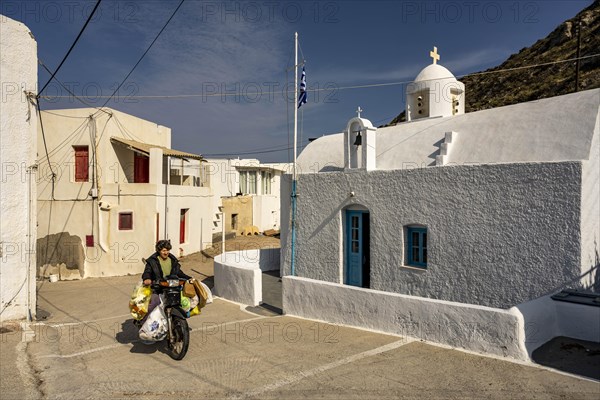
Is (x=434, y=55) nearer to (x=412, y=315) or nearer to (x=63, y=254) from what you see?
(x=412, y=315)

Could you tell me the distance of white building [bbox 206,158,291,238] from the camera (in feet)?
96.9

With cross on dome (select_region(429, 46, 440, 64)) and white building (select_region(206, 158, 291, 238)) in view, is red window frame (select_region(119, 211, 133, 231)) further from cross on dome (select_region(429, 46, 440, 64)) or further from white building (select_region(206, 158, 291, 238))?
cross on dome (select_region(429, 46, 440, 64))

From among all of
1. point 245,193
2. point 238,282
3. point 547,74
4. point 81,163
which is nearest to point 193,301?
point 238,282

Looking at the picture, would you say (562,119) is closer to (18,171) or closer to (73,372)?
(73,372)

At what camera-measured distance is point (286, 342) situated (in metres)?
7.71

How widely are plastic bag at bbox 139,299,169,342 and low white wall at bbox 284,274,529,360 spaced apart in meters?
3.35

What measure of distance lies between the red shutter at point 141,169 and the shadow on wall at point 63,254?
3.56 meters

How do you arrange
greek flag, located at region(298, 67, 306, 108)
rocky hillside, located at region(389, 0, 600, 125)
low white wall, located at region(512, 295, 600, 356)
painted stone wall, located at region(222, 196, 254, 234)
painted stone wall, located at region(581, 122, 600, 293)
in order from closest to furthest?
low white wall, located at region(512, 295, 600, 356) → painted stone wall, located at region(581, 122, 600, 293) → greek flag, located at region(298, 67, 306, 108) → painted stone wall, located at region(222, 196, 254, 234) → rocky hillside, located at region(389, 0, 600, 125)

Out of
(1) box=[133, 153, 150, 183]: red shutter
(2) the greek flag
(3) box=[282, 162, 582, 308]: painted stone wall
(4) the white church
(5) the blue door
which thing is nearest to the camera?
(4) the white church

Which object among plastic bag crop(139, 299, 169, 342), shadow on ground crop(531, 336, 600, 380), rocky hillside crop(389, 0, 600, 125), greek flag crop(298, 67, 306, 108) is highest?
rocky hillside crop(389, 0, 600, 125)

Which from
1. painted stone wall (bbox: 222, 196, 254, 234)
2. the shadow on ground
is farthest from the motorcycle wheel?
painted stone wall (bbox: 222, 196, 254, 234)

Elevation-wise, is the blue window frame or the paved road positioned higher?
the blue window frame

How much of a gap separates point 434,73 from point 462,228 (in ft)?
20.7

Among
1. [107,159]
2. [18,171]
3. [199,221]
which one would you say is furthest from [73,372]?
[199,221]
